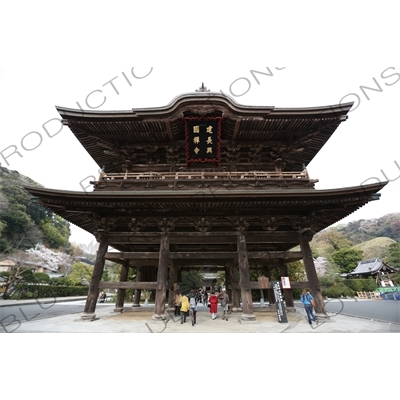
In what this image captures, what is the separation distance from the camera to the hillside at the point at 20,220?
139ft

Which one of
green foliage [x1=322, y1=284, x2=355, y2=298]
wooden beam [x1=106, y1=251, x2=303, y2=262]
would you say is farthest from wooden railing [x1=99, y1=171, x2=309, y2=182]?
green foliage [x1=322, y1=284, x2=355, y2=298]

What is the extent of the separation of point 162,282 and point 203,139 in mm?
6990

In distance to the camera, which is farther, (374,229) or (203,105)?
(374,229)

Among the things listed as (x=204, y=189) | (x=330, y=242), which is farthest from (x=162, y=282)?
(x=330, y=242)

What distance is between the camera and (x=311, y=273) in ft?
31.4

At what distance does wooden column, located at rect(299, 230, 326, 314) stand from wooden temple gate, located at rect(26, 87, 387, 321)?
44 mm

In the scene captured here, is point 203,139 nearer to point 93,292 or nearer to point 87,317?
point 93,292

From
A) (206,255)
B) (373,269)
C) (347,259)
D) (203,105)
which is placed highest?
(347,259)

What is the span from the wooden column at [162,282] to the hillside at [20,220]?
131ft

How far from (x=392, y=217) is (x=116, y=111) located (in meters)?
105

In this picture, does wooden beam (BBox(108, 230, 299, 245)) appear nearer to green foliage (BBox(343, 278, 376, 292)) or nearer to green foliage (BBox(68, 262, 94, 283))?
green foliage (BBox(343, 278, 376, 292))

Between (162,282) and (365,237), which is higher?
(365,237)
